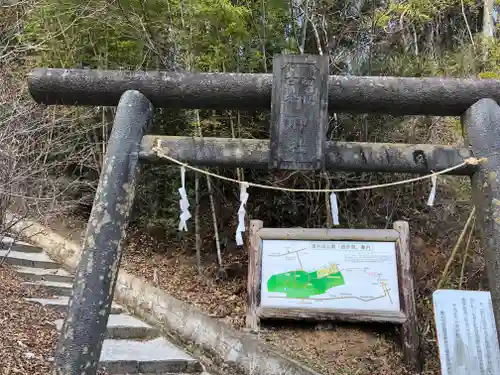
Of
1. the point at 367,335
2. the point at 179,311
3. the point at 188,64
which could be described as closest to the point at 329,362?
the point at 367,335

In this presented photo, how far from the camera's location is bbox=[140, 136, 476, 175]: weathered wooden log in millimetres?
2770

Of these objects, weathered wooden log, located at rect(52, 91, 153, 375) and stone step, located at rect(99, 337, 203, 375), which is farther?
stone step, located at rect(99, 337, 203, 375)

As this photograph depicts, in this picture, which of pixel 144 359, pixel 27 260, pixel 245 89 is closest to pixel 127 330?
pixel 144 359

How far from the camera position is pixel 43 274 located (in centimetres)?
692

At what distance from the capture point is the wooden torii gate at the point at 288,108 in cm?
271

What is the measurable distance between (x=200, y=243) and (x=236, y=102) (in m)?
4.47

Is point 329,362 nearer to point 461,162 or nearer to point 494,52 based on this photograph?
point 461,162

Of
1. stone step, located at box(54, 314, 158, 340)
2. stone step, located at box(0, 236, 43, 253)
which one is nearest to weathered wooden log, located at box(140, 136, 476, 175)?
stone step, located at box(54, 314, 158, 340)

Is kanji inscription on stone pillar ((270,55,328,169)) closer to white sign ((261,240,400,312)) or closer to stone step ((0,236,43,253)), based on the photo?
white sign ((261,240,400,312))

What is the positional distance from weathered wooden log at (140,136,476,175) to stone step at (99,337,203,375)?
265 cm

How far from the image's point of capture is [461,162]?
8.93ft

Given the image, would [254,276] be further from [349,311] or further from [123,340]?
[123,340]

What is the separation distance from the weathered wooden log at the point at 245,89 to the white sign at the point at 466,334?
2026 mm

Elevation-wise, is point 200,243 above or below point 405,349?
Answer: above
